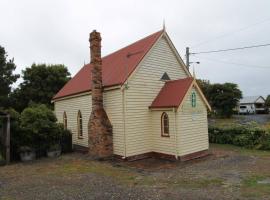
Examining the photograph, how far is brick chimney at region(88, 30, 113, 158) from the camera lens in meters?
17.7

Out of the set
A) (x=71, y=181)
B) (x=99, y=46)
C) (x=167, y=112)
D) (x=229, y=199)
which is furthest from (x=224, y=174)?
(x=99, y=46)

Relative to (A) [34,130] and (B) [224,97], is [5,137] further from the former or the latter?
(B) [224,97]

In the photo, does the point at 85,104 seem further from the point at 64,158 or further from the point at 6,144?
the point at 6,144

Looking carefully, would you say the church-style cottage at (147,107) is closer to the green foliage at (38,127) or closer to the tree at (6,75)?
the green foliage at (38,127)

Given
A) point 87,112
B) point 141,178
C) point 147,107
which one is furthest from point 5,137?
point 141,178

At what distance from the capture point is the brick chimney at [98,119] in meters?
17.7

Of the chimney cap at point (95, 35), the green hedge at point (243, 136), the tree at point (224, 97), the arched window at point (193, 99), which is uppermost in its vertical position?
the chimney cap at point (95, 35)

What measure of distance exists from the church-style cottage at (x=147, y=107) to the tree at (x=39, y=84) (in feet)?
80.1

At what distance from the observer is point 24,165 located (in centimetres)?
1683

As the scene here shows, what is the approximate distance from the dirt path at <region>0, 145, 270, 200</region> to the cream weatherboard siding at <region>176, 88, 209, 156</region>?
0.95 meters

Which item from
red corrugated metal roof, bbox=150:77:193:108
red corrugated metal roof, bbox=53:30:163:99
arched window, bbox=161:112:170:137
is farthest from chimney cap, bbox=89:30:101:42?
arched window, bbox=161:112:170:137

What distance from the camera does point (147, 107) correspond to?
59.4ft

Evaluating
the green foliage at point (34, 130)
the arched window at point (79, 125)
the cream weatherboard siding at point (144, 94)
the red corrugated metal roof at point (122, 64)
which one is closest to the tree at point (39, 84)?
the red corrugated metal roof at point (122, 64)

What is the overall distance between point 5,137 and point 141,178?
984cm
